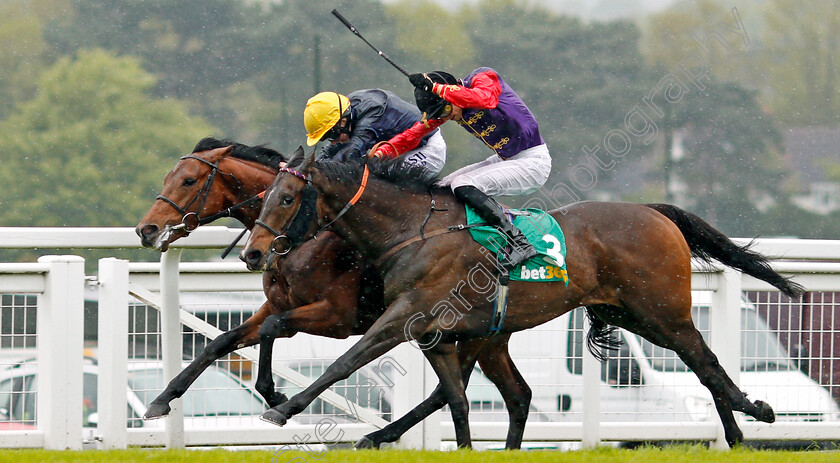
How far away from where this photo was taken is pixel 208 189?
4613 millimetres

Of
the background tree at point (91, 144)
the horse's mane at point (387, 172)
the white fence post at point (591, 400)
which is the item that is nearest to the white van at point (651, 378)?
the white fence post at point (591, 400)

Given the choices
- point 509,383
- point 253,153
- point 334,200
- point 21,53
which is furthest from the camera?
point 21,53

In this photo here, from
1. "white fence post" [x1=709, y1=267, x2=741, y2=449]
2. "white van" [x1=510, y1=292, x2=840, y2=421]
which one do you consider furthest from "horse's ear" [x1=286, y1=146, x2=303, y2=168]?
"white fence post" [x1=709, y1=267, x2=741, y2=449]

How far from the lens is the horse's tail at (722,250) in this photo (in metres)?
5.05

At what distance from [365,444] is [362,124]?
4.78 feet

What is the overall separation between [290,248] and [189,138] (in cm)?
1871

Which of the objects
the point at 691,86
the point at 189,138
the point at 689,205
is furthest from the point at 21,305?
the point at 691,86

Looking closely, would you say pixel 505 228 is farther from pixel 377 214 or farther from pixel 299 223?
pixel 299 223

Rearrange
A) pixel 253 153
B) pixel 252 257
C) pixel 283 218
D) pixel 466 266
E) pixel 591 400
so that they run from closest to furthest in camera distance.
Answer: pixel 252 257, pixel 283 218, pixel 466 266, pixel 253 153, pixel 591 400

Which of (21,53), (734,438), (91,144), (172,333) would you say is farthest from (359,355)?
(21,53)

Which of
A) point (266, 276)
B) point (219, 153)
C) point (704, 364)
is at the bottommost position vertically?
point (704, 364)

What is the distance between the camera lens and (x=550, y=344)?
17.6 ft

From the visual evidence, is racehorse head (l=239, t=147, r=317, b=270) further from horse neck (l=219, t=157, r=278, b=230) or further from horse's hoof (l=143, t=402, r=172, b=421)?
horse's hoof (l=143, t=402, r=172, b=421)

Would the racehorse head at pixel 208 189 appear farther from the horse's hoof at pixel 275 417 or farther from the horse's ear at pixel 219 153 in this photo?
the horse's hoof at pixel 275 417
